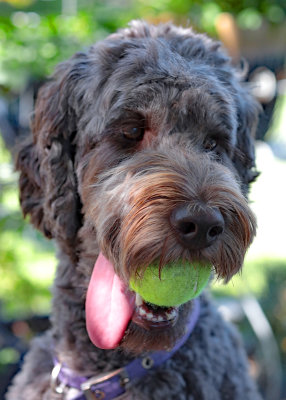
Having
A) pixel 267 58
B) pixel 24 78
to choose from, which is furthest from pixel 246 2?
pixel 24 78

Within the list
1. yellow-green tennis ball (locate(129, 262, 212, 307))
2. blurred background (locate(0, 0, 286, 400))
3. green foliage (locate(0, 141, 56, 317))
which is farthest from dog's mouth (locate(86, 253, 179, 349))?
green foliage (locate(0, 141, 56, 317))

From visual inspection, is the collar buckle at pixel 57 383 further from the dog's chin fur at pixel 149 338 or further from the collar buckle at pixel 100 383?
the dog's chin fur at pixel 149 338

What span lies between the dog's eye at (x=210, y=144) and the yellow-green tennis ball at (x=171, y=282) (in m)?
0.64

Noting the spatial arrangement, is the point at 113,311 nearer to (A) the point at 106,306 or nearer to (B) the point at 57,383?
(A) the point at 106,306

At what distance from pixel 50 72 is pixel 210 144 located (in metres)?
1.58

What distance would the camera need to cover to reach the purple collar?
7.33 ft

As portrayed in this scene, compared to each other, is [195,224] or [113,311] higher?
[195,224]

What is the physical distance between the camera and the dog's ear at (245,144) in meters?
2.56

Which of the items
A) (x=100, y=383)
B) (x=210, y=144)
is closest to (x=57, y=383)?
(x=100, y=383)

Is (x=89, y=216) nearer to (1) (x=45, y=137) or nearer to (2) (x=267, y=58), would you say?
(1) (x=45, y=137)

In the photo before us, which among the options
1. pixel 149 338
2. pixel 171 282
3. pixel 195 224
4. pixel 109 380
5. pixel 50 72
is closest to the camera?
pixel 195 224

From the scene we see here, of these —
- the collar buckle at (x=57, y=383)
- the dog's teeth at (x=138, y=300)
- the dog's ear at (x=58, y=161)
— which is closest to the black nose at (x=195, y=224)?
the dog's teeth at (x=138, y=300)

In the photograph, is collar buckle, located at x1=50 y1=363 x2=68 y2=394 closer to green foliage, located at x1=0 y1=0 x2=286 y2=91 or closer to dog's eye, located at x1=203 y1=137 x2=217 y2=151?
dog's eye, located at x1=203 y1=137 x2=217 y2=151

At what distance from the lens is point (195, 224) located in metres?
1.72
